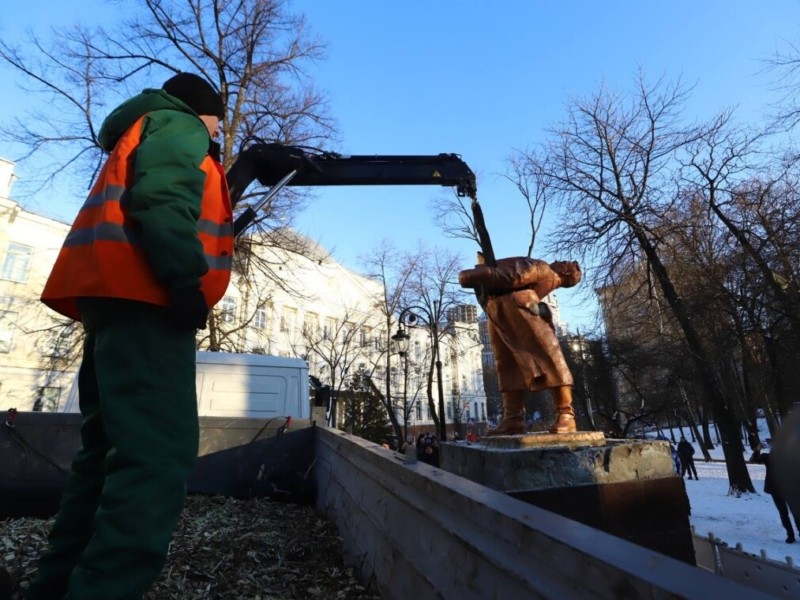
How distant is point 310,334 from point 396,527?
3376 centimetres

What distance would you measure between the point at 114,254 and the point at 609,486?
10.2 ft

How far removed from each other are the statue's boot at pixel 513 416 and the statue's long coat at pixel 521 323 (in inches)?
3.7

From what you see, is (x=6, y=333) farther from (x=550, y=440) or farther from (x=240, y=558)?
(x=550, y=440)

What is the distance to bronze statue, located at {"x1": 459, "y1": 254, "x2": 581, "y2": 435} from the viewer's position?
409 centimetres

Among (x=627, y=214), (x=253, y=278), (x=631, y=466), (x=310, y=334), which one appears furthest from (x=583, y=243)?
(x=310, y=334)

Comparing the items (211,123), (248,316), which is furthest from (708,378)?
(248,316)

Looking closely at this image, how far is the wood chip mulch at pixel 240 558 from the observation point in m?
2.28

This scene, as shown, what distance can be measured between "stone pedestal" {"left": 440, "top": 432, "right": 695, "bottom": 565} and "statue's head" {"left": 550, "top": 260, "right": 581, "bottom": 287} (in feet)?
5.51

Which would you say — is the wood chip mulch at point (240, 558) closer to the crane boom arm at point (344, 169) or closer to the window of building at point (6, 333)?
the crane boom arm at point (344, 169)

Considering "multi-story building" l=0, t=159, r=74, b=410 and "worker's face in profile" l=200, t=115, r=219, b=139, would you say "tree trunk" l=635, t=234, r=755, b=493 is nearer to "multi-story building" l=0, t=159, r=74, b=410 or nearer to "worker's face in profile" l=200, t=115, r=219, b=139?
"worker's face in profile" l=200, t=115, r=219, b=139

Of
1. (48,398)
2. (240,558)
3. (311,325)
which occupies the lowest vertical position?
(240,558)

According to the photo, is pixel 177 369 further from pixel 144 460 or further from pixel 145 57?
pixel 145 57

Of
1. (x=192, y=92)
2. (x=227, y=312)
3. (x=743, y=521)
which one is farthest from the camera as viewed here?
(x=227, y=312)

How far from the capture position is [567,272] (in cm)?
458
